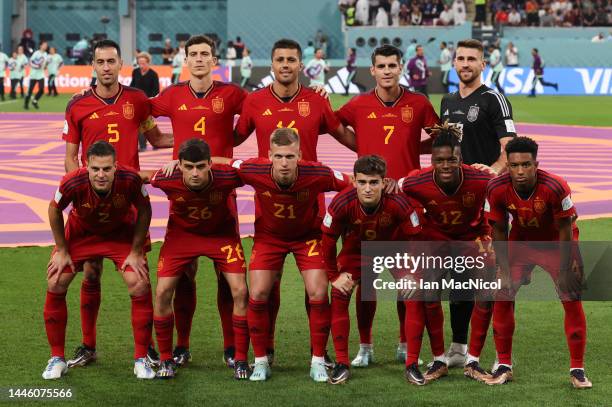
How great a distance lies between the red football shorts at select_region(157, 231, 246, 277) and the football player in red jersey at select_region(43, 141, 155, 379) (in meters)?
0.18

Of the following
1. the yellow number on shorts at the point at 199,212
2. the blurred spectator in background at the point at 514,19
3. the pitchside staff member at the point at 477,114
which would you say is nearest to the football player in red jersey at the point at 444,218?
the pitchside staff member at the point at 477,114

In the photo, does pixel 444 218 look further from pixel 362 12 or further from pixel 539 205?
pixel 362 12

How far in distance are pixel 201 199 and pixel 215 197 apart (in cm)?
11

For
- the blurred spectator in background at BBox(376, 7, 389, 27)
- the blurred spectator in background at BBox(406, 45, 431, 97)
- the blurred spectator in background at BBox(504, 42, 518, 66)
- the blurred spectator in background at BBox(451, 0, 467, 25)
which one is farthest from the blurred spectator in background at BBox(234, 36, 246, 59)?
the blurred spectator in background at BBox(504, 42, 518, 66)

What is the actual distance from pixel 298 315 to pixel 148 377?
2.46 meters

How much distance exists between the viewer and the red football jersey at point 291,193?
829 cm

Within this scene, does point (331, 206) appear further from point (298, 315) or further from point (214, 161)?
point (298, 315)

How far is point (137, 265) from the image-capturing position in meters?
8.35

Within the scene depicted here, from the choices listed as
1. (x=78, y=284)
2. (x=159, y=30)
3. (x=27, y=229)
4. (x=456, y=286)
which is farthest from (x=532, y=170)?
A: (x=159, y=30)

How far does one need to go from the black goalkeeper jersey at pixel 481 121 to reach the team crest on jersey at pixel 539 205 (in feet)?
4.24

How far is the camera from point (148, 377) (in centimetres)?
823

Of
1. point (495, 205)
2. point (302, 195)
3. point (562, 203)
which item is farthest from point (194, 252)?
point (562, 203)

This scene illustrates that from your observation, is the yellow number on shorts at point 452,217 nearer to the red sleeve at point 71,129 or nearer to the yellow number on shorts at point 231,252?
the yellow number on shorts at point 231,252

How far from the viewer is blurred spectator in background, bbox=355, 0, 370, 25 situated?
50.9 metres
